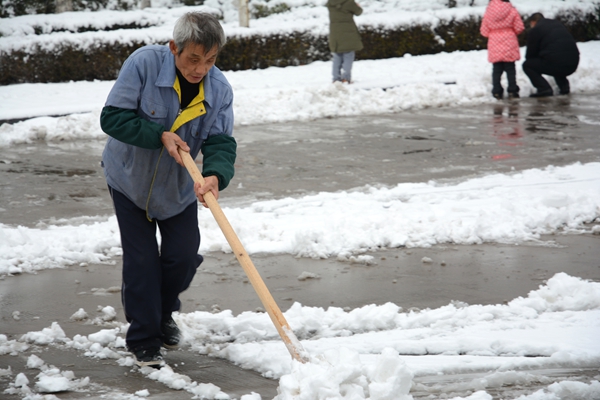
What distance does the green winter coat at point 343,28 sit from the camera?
12.4 m

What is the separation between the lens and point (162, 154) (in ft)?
9.89

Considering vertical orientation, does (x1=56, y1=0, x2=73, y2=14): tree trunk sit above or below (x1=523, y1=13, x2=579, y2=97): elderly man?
above

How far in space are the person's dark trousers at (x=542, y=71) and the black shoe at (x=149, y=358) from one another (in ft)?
35.2

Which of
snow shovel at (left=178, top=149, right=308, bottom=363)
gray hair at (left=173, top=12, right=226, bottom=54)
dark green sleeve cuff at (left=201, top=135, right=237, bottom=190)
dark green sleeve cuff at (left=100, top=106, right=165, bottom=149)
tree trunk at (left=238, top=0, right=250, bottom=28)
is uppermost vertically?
tree trunk at (left=238, top=0, right=250, bottom=28)

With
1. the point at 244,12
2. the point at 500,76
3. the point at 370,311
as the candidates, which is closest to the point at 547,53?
the point at 500,76

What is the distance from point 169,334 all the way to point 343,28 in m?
9.92

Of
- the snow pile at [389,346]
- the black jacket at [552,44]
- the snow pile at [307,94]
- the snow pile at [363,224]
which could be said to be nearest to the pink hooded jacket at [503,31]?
the black jacket at [552,44]

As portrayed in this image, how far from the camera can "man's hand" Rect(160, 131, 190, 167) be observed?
2883 millimetres

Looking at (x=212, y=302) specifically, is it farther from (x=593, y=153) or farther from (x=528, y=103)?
(x=528, y=103)

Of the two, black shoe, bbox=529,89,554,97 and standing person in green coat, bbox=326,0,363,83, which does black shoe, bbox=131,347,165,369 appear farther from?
black shoe, bbox=529,89,554,97

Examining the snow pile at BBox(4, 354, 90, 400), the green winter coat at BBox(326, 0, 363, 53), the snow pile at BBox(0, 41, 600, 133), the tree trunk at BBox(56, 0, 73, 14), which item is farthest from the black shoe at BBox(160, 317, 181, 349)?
the tree trunk at BBox(56, 0, 73, 14)

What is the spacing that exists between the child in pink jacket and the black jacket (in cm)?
43

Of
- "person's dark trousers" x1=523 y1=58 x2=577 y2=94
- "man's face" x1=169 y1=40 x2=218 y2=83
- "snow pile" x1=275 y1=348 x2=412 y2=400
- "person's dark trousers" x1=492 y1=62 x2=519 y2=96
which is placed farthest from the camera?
"person's dark trousers" x1=523 y1=58 x2=577 y2=94

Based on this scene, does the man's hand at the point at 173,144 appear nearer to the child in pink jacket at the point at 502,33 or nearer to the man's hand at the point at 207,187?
the man's hand at the point at 207,187
